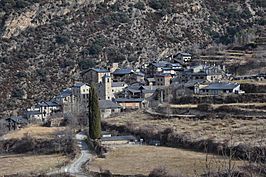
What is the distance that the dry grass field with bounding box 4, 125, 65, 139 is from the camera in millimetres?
58188

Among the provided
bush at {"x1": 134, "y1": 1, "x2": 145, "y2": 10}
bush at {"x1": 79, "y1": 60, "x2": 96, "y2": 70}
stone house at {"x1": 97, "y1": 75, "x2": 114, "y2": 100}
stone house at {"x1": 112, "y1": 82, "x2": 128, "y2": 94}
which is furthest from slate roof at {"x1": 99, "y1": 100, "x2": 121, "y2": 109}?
bush at {"x1": 134, "y1": 1, "x2": 145, "y2": 10}

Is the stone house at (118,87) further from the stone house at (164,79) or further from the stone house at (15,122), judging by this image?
the stone house at (15,122)

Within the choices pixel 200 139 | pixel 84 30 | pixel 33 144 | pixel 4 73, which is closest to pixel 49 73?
pixel 4 73

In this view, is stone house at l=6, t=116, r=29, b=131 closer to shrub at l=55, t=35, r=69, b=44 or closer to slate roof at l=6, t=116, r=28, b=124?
slate roof at l=6, t=116, r=28, b=124

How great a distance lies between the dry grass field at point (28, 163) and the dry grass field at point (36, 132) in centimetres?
537

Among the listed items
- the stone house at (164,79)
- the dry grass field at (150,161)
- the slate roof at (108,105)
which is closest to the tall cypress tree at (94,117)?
the dry grass field at (150,161)

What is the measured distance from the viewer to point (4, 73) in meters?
87.4

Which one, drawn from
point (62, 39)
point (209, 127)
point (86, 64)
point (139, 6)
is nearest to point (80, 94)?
point (86, 64)

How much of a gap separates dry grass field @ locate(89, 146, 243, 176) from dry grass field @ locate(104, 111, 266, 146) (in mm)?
2250

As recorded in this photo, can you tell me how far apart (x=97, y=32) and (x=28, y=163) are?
5260cm

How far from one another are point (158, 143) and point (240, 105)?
29.9ft

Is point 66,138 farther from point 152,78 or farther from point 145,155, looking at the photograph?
point 152,78

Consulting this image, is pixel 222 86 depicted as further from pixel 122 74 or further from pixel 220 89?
pixel 122 74

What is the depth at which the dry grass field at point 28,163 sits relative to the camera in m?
44.4
